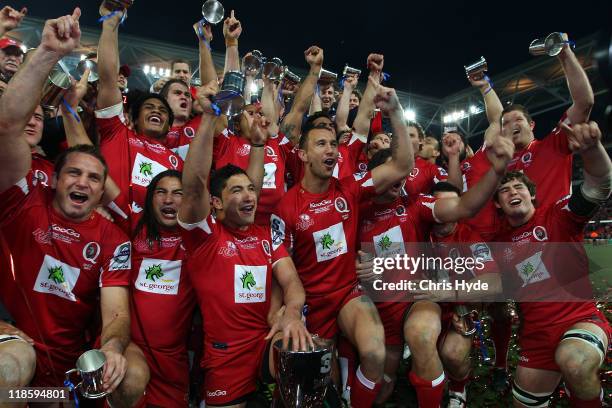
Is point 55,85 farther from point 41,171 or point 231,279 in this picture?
point 231,279

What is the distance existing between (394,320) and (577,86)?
2.24 m

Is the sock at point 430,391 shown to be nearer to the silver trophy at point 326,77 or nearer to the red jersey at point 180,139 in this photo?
the red jersey at point 180,139

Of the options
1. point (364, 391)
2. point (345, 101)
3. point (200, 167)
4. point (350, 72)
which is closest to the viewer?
point (200, 167)

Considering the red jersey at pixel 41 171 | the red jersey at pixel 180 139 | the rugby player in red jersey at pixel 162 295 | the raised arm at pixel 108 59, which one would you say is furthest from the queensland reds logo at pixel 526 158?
the red jersey at pixel 41 171

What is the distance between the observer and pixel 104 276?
257 centimetres

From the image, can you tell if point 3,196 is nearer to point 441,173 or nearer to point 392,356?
point 392,356

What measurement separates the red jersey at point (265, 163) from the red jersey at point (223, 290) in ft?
3.20

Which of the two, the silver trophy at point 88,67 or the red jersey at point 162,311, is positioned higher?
the silver trophy at point 88,67

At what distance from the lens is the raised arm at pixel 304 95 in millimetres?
4023

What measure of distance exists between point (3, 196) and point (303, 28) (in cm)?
1750

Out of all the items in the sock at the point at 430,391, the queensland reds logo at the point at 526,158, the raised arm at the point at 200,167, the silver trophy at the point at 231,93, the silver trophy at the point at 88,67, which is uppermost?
the silver trophy at the point at 88,67

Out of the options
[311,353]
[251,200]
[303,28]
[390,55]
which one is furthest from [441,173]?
[390,55]

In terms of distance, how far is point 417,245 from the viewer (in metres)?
3.51

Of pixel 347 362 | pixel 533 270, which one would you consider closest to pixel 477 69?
pixel 533 270
